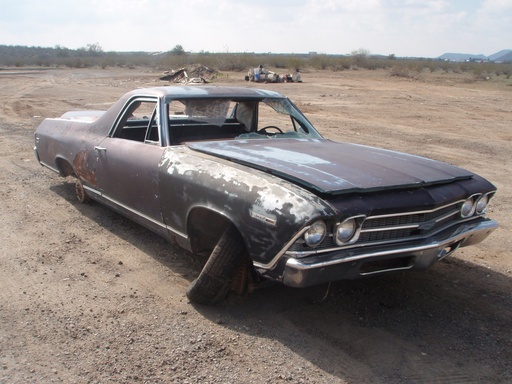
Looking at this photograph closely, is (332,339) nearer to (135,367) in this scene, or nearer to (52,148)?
(135,367)

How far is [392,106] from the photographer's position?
17.6m

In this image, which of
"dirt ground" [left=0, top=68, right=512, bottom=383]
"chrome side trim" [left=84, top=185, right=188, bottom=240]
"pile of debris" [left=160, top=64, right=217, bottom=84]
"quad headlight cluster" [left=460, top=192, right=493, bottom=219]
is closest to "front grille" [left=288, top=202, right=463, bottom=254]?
"quad headlight cluster" [left=460, top=192, right=493, bottom=219]

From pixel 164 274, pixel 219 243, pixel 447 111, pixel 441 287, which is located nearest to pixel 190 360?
pixel 219 243

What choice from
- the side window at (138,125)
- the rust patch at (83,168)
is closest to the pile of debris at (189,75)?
the side window at (138,125)

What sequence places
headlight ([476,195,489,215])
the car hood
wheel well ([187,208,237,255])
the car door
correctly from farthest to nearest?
1. the car door
2. headlight ([476,195,489,215])
3. wheel well ([187,208,237,255])
4. the car hood

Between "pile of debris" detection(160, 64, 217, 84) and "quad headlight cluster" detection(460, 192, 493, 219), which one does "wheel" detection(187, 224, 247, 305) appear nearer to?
"quad headlight cluster" detection(460, 192, 493, 219)

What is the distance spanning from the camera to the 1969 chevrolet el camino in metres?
3.07

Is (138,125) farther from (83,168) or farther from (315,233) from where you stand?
(315,233)

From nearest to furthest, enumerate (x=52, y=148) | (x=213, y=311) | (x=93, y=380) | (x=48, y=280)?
(x=93, y=380), (x=213, y=311), (x=48, y=280), (x=52, y=148)

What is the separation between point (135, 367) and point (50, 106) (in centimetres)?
1576

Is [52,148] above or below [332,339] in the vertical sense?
above

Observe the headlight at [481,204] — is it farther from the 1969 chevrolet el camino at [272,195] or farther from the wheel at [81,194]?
the wheel at [81,194]

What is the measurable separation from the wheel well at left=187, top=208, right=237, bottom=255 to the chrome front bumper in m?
0.80

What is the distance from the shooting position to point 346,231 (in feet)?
10.2
